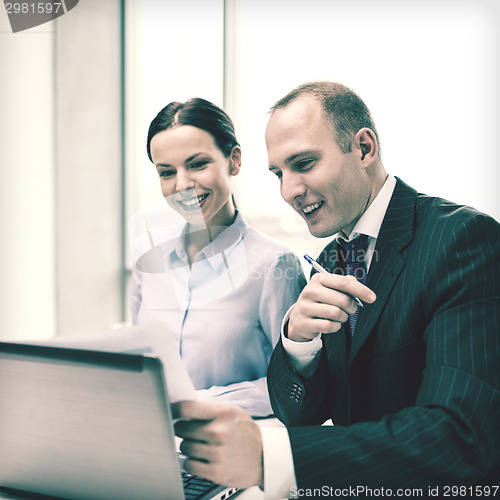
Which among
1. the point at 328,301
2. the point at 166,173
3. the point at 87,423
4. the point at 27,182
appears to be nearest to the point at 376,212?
the point at 328,301

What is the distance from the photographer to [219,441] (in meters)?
0.66

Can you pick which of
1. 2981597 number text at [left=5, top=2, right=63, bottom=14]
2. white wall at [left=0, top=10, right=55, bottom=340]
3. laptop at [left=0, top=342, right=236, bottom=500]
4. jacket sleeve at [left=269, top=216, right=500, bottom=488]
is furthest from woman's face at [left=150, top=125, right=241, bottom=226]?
2981597 number text at [left=5, top=2, right=63, bottom=14]

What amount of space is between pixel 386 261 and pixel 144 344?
59cm

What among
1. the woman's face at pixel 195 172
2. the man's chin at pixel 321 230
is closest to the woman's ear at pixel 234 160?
the woman's face at pixel 195 172

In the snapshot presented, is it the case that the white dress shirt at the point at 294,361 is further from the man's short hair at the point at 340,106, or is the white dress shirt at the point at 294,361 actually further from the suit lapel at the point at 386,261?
the man's short hair at the point at 340,106

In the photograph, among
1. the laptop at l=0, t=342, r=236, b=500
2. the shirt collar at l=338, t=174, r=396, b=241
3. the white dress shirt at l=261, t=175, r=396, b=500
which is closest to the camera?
the laptop at l=0, t=342, r=236, b=500

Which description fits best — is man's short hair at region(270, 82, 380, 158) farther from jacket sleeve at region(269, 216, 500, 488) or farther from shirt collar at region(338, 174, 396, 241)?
jacket sleeve at region(269, 216, 500, 488)

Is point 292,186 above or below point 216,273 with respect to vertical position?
above

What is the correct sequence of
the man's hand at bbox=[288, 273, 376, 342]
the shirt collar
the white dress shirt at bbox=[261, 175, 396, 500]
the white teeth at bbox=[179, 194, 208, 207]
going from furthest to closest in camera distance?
the white teeth at bbox=[179, 194, 208, 207] < the shirt collar < the man's hand at bbox=[288, 273, 376, 342] < the white dress shirt at bbox=[261, 175, 396, 500]

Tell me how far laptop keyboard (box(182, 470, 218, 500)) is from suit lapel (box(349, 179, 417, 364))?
1.32 feet

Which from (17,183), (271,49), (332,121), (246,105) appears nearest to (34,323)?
(17,183)

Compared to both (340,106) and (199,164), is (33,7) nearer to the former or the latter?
(199,164)

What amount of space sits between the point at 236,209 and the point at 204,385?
1.77 ft

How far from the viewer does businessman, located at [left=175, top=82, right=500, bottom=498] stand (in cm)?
72
